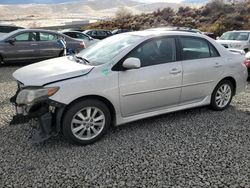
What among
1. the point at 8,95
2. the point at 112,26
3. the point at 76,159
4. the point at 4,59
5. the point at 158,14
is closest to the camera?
the point at 76,159

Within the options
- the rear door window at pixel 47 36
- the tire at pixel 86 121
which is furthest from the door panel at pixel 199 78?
the rear door window at pixel 47 36

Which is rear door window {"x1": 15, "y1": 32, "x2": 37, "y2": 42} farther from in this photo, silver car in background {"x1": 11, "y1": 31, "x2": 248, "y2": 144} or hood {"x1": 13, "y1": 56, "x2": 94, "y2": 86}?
hood {"x1": 13, "y1": 56, "x2": 94, "y2": 86}

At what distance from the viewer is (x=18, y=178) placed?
10.7 ft

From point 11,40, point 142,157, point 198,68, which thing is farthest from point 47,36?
point 142,157

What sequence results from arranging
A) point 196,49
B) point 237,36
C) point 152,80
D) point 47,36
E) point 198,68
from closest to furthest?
point 152,80, point 198,68, point 196,49, point 47,36, point 237,36

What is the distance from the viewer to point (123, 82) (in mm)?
4121

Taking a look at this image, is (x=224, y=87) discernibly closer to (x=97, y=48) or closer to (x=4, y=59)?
(x=97, y=48)

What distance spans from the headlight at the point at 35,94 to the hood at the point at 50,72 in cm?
10

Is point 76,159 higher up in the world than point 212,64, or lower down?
lower down

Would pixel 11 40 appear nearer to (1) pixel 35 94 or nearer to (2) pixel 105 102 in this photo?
(1) pixel 35 94

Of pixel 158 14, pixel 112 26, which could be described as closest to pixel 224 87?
pixel 112 26

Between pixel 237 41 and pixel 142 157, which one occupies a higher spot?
pixel 237 41

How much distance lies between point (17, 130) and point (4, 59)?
6.97 metres

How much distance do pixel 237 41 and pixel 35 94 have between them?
11.7m
